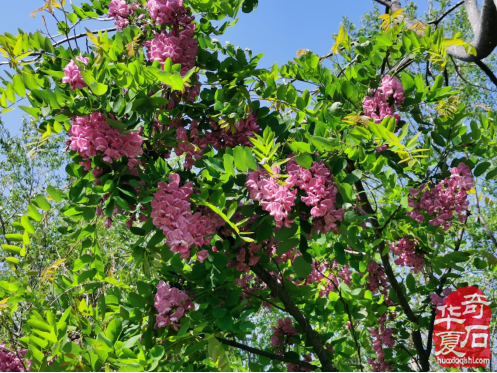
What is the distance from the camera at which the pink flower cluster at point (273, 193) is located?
1477 millimetres

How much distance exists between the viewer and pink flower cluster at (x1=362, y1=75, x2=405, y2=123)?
6.37 feet

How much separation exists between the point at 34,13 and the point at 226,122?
0.84 m

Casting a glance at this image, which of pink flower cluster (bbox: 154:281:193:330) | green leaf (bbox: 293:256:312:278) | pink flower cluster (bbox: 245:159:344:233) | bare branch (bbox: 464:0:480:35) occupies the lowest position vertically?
pink flower cluster (bbox: 154:281:193:330)

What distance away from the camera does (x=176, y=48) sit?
5.77 ft

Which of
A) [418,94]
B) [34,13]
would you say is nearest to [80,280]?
[34,13]

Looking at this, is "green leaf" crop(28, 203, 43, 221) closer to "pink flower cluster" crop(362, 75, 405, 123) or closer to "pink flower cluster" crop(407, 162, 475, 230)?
"pink flower cluster" crop(362, 75, 405, 123)

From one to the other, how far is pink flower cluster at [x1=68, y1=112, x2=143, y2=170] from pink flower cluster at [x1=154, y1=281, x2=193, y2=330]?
526mm

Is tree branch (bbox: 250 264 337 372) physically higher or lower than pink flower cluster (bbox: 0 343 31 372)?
higher

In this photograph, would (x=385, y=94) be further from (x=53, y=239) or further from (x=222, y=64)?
(x=53, y=239)

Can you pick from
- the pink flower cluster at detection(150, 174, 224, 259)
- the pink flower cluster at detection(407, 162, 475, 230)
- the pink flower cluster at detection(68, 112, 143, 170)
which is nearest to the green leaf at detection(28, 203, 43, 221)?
the pink flower cluster at detection(68, 112, 143, 170)

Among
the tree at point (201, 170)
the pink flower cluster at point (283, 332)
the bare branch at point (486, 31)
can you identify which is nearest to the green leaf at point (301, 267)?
the tree at point (201, 170)

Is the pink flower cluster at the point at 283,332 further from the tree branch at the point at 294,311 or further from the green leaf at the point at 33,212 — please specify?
the green leaf at the point at 33,212

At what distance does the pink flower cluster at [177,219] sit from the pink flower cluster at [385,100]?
0.89 m

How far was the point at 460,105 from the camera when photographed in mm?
2031
